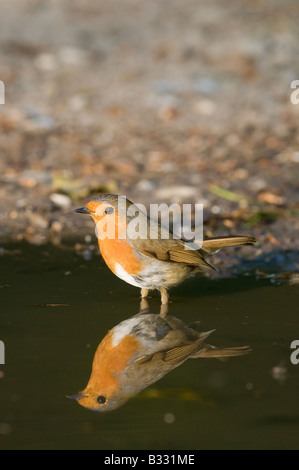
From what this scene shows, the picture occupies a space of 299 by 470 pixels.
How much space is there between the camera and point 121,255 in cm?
511

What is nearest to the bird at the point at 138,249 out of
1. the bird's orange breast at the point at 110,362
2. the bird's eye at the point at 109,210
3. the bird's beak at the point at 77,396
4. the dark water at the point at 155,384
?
the bird's eye at the point at 109,210

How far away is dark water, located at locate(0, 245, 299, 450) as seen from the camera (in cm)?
335

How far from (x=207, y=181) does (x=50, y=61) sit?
3.75 metres

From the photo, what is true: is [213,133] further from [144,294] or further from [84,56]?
Answer: [144,294]

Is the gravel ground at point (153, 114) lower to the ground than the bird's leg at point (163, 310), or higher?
higher

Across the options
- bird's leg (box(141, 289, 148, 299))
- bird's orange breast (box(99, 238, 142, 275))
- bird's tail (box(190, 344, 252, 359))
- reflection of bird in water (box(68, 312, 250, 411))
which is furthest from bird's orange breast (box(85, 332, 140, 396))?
bird's leg (box(141, 289, 148, 299))

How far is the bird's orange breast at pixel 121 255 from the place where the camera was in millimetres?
5109

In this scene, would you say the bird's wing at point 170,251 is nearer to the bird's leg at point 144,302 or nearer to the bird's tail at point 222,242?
the bird's tail at point 222,242

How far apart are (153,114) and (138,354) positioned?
18.3ft

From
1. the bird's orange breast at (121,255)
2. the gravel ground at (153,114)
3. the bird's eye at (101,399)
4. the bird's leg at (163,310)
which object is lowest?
the bird's eye at (101,399)

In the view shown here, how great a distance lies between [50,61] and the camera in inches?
418

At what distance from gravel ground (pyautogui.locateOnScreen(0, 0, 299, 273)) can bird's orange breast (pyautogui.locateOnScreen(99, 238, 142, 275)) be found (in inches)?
49.1

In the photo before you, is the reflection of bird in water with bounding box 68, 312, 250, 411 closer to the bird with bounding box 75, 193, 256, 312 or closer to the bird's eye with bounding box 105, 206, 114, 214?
the bird with bounding box 75, 193, 256, 312

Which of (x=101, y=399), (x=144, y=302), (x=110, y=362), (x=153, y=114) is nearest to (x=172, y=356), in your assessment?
(x=110, y=362)
